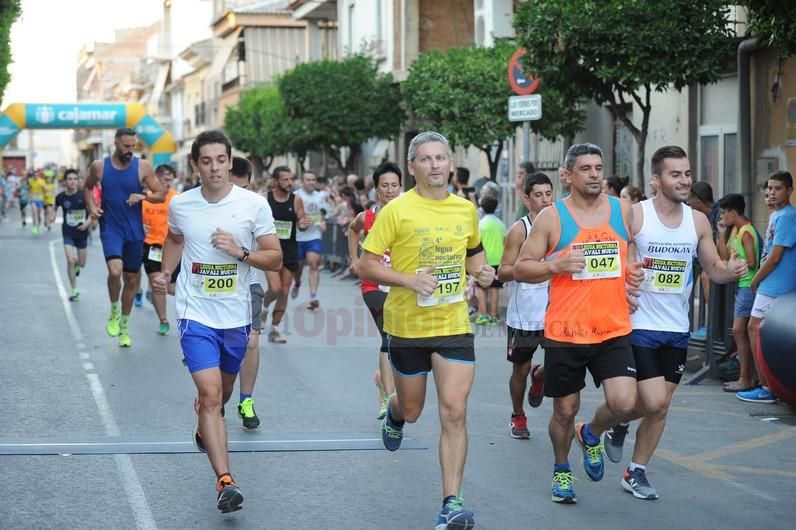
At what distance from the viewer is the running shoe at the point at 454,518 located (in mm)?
6129

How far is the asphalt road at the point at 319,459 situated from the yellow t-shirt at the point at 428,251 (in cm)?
97

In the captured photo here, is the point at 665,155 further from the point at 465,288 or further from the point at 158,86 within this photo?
the point at 158,86

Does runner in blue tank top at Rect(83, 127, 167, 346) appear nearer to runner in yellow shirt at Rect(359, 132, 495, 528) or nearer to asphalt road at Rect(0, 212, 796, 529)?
asphalt road at Rect(0, 212, 796, 529)

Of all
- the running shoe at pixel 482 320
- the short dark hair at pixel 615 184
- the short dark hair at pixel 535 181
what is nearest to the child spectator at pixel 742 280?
the short dark hair at pixel 535 181

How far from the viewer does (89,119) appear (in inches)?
1743

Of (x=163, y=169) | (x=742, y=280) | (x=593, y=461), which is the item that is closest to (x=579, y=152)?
(x=593, y=461)

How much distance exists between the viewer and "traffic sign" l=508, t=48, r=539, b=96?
1712 centimetres

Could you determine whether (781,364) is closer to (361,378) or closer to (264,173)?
(361,378)

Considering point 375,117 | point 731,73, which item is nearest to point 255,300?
point 731,73

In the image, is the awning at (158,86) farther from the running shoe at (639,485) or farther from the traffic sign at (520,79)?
the running shoe at (639,485)

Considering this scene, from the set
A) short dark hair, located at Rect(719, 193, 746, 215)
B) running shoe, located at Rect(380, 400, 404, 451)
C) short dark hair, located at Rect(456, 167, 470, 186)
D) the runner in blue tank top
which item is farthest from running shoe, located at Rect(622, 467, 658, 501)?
short dark hair, located at Rect(456, 167, 470, 186)

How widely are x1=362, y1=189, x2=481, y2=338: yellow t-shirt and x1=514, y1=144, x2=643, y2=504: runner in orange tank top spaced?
0.44 metres

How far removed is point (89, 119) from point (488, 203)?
100 ft

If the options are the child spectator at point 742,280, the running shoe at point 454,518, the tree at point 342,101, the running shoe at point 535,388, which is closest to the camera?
the running shoe at point 454,518
